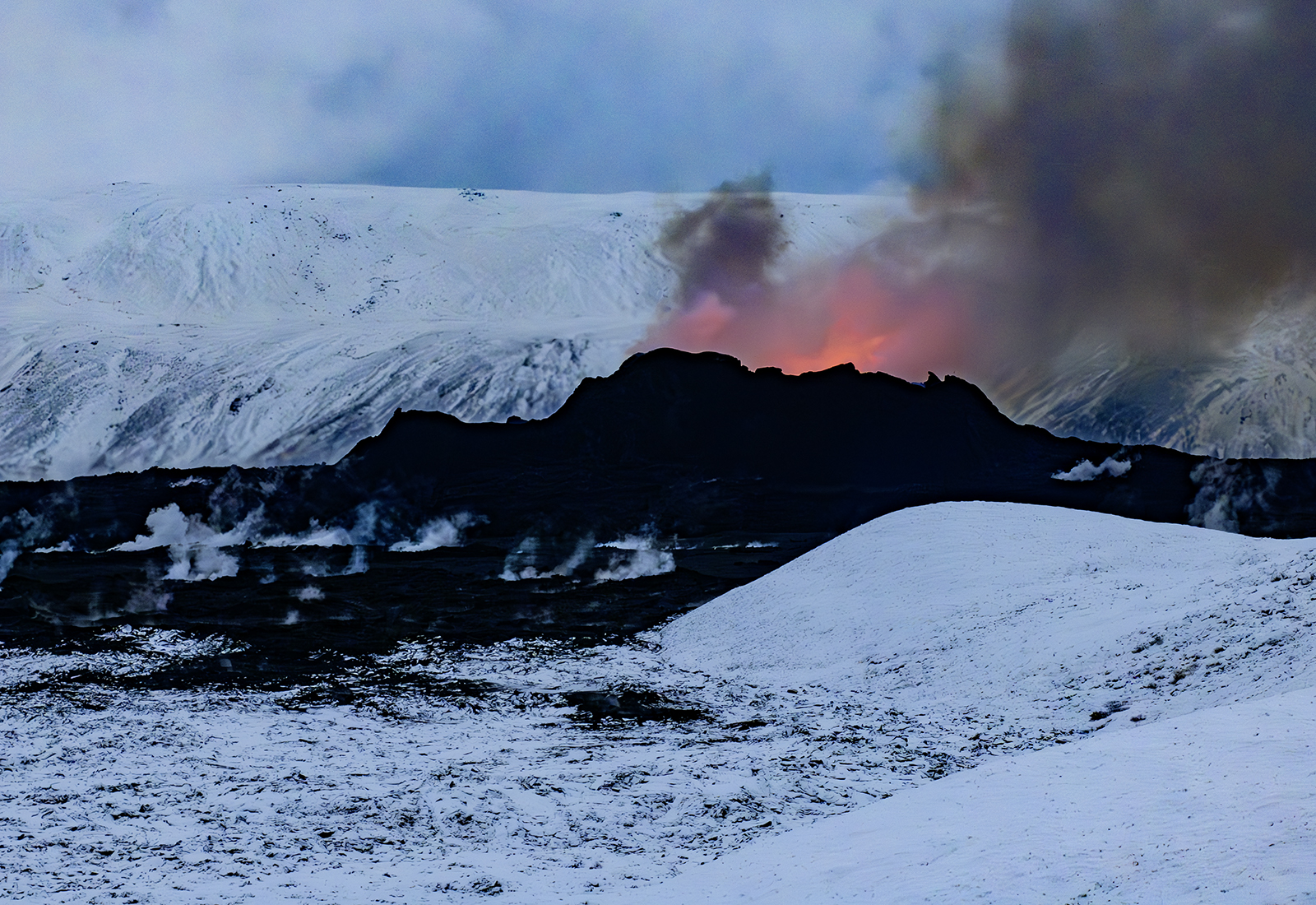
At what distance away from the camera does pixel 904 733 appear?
2505 centimetres

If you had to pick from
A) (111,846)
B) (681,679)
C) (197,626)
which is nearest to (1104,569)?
(681,679)

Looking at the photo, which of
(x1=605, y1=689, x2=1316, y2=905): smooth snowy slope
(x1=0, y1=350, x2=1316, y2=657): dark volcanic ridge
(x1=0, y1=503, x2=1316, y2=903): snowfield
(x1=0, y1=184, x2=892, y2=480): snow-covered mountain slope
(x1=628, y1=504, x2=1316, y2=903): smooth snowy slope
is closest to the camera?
(x1=605, y1=689, x2=1316, y2=905): smooth snowy slope

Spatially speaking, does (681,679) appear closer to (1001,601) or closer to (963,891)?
(1001,601)

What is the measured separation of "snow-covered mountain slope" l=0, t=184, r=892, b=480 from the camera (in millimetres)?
112000

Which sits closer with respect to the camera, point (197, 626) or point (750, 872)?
point (750, 872)

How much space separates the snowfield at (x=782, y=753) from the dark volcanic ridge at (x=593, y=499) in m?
15.4

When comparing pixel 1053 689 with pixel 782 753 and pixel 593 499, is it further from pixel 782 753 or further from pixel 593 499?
pixel 593 499

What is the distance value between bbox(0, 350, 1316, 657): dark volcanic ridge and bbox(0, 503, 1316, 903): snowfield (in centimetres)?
1540

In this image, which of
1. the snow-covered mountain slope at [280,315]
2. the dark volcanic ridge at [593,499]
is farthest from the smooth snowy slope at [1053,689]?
the snow-covered mountain slope at [280,315]

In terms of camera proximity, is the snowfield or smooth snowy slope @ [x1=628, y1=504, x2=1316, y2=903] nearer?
smooth snowy slope @ [x1=628, y1=504, x2=1316, y2=903]

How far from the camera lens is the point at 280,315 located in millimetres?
124500

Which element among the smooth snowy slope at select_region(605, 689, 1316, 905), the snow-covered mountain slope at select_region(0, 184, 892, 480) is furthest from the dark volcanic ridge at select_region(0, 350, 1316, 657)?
the smooth snowy slope at select_region(605, 689, 1316, 905)

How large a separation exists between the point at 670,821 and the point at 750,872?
4.18 meters

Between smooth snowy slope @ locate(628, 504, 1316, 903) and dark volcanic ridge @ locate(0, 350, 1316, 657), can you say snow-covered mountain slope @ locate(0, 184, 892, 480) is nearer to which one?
dark volcanic ridge @ locate(0, 350, 1316, 657)
